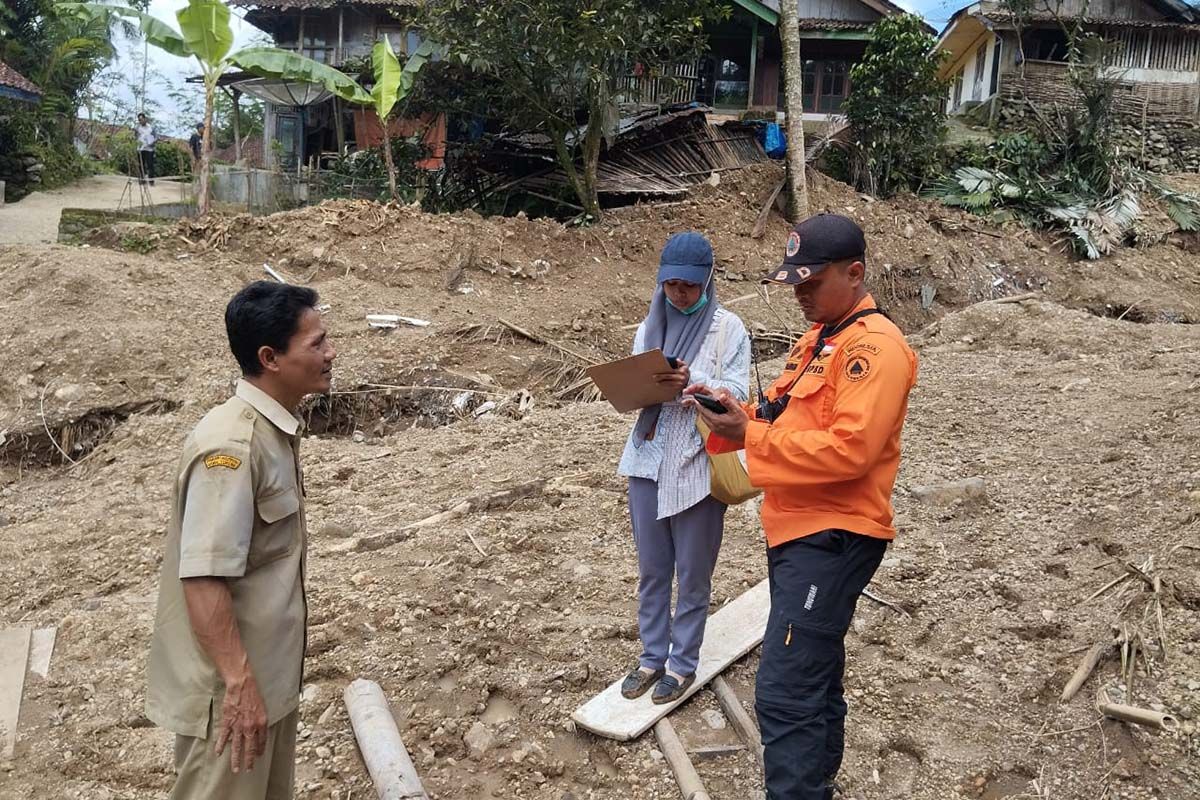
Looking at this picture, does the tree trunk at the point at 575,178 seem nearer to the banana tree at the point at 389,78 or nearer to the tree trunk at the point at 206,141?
the banana tree at the point at 389,78

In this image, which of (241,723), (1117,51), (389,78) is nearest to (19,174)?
(389,78)

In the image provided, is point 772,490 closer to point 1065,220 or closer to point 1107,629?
point 1107,629

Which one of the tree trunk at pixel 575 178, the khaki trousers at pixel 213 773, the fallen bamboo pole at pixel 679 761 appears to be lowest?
the fallen bamboo pole at pixel 679 761

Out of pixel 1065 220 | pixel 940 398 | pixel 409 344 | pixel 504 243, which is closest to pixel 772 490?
pixel 940 398

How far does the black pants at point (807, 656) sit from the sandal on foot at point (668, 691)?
852 millimetres

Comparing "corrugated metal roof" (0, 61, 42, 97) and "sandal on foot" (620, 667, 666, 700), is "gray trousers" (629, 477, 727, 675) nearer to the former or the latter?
"sandal on foot" (620, 667, 666, 700)

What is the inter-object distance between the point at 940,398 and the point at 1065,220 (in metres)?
8.95

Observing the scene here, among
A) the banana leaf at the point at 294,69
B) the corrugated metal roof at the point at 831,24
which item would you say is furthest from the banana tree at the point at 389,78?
the corrugated metal roof at the point at 831,24

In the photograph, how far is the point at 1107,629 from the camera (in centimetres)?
341

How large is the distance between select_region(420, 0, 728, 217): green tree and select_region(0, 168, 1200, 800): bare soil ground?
2130 mm

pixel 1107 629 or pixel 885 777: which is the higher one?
pixel 1107 629

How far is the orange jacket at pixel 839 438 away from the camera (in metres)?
2.10

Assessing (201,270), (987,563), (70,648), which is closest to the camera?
(70,648)

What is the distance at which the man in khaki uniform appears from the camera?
1.91 m
